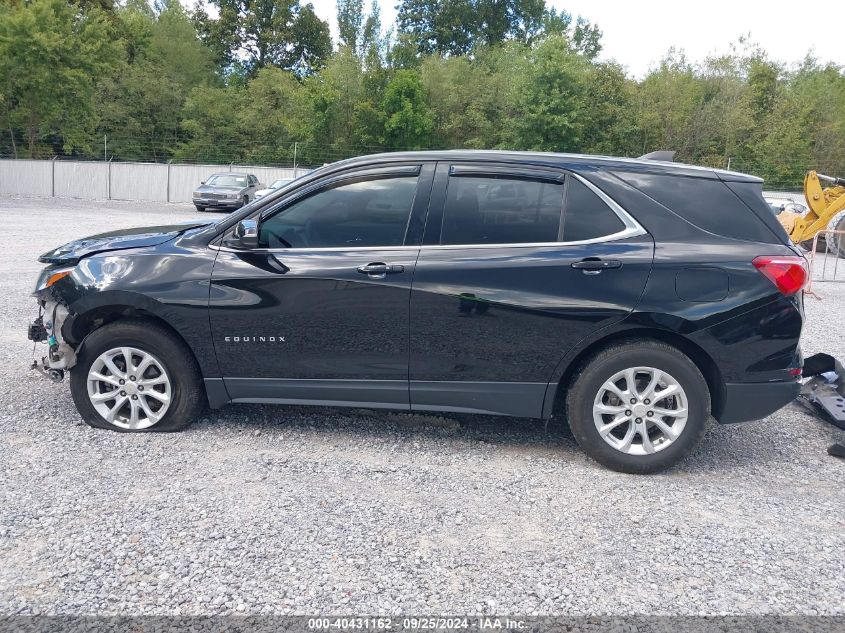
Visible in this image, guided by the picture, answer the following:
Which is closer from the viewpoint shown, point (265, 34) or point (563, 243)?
point (563, 243)

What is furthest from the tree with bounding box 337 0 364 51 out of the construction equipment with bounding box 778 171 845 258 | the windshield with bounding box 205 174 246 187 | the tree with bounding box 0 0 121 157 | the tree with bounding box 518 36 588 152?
the construction equipment with bounding box 778 171 845 258

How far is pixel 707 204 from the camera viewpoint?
4.38 metres

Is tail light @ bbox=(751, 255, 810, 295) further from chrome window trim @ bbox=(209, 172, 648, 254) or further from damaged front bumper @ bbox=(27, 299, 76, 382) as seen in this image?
damaged front bumper @ bbox=(27, 299, 76, 382)

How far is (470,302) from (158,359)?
6.57 feet

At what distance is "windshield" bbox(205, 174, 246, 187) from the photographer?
29.0 m

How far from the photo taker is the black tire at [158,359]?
4570 mm

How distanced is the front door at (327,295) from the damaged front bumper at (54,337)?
3.28 ft

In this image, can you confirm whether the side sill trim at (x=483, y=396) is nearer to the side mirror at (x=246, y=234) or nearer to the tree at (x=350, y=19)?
the side mirror at (x=246, y=234)

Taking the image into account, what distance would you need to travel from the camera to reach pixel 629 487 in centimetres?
416

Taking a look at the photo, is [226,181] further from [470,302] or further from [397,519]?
[397,519]

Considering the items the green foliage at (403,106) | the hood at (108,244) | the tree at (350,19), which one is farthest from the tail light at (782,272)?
the tree at (350,19)

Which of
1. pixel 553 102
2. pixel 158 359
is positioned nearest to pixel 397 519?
pixel 158 359

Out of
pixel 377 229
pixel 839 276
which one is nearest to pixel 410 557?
pixel 377 229

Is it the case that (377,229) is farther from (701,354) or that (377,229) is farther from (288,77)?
(288,77)
